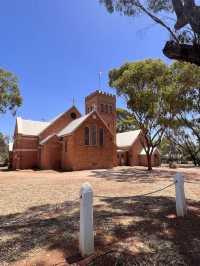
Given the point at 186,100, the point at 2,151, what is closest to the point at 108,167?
the point at 186,100

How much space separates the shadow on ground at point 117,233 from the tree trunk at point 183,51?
15.1 feet

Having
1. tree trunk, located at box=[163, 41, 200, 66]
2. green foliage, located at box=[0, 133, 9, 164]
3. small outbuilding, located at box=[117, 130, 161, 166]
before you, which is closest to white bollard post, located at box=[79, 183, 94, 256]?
tree trunk, located at box=[163, 41, 200, 66]

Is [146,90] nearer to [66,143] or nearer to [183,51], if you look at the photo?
[66,143]

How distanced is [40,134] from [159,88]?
19873mm

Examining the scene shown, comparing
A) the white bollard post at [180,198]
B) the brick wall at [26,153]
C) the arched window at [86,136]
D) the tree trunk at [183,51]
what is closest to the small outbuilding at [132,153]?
the arched window at [86,136]

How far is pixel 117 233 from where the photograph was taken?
4980 mm

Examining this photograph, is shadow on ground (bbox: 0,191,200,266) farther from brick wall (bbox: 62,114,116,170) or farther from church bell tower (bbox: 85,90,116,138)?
church bell tower (bbox: 85,90,116,138)

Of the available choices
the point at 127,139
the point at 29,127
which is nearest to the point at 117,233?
the point at 29,127

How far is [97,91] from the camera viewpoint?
48.8 metres

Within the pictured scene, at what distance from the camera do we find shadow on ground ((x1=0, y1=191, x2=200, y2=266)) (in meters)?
4.04

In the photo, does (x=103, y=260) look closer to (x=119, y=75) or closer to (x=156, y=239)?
(x=156, y=239)

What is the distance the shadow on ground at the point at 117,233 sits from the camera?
159 inches

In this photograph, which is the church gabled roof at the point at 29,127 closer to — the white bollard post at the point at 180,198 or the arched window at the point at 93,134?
the arched window at the point at 93,134

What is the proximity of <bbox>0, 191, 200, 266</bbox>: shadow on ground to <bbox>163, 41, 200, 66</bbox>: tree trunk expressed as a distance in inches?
181
